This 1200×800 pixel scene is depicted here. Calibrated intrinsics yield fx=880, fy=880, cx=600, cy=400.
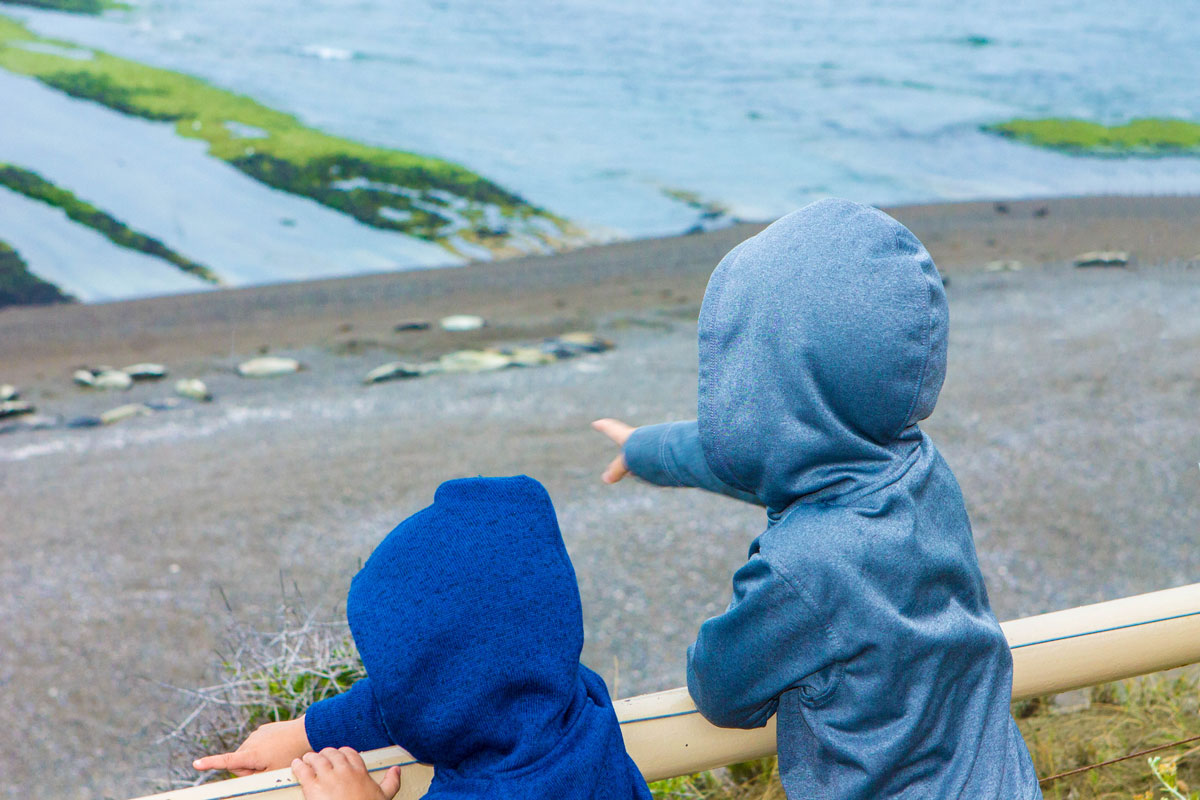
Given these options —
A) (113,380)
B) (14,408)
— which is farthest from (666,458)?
(113,380)

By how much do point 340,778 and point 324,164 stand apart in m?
7.90

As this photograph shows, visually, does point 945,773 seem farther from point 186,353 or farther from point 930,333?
point 186,353

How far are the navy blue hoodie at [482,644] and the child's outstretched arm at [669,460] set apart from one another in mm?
367

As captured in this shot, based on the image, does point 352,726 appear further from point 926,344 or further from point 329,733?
point 926,344

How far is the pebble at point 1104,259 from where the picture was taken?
24.5 feet

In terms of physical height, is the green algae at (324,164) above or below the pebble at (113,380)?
above

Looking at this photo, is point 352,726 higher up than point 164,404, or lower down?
higher up

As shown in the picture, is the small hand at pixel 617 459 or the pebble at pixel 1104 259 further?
the pebble at pixel 1104 259

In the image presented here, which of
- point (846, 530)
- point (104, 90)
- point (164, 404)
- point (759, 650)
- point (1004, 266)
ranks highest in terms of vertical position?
point (104, 90)

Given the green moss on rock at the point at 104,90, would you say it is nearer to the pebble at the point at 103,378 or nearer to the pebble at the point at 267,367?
the pebble at the point at 103,378

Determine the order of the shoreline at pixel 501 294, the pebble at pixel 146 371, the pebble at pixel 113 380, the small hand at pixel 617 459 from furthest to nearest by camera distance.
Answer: the shoreline at pixel 501 294, the pebble at pixel 146 371, the pebble at pixel 113 380, the small hand at pixel 617 459

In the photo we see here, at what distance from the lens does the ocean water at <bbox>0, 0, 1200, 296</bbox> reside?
8.27 metres

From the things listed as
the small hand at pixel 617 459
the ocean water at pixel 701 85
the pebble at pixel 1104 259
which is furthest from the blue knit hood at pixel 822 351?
the pebble at pixel 1104 259

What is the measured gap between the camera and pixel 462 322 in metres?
6.61
